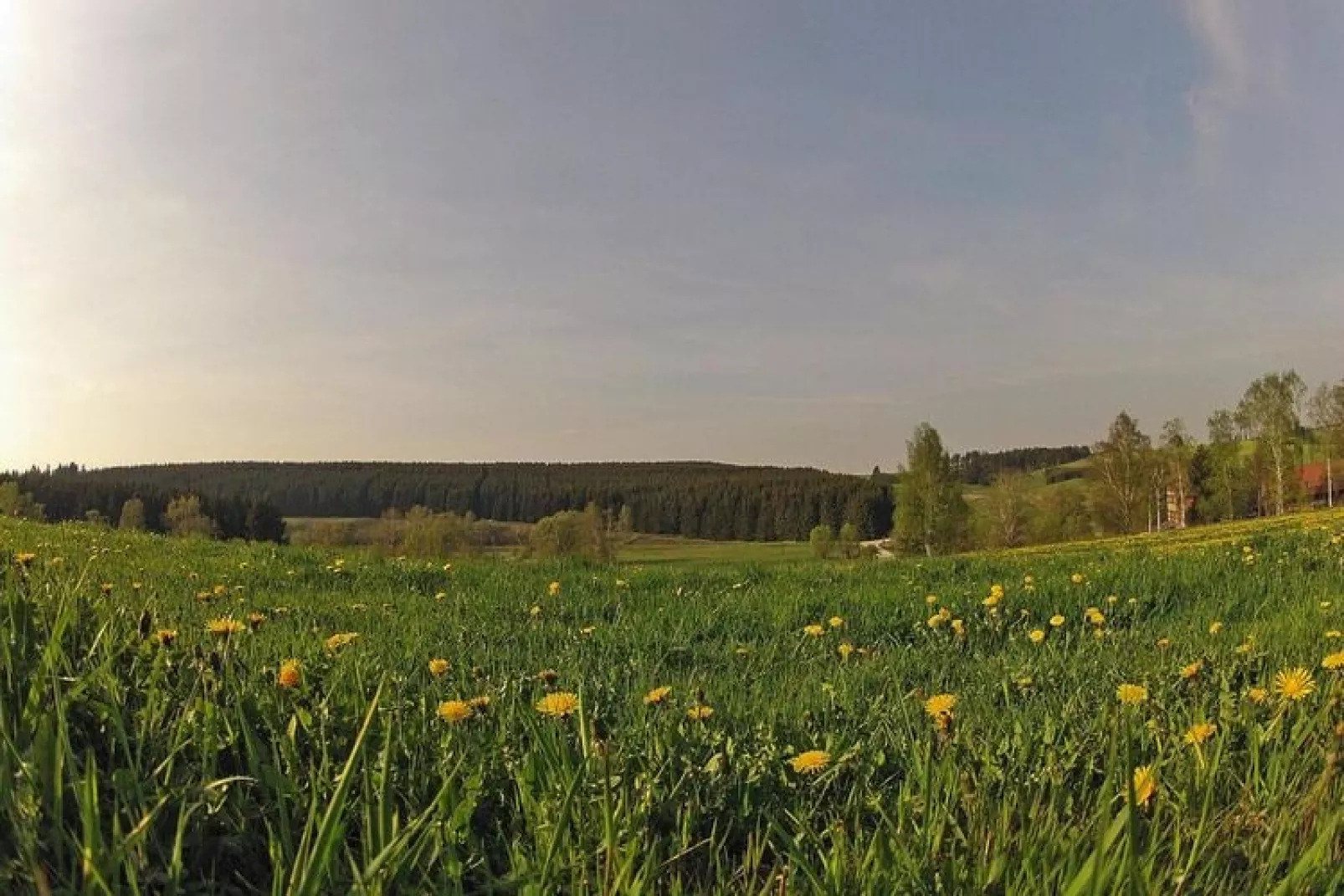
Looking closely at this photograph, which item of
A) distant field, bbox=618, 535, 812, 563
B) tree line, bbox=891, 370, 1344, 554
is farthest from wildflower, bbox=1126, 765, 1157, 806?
distant field, bbox=618, 535, 812, 563

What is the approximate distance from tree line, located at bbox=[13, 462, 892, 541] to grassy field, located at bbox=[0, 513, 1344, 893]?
11502cm

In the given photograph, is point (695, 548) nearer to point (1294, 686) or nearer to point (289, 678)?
point (1294, 686)

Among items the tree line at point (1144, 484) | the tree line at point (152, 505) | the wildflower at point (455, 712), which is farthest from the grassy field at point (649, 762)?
the tree line at point (152, 505)

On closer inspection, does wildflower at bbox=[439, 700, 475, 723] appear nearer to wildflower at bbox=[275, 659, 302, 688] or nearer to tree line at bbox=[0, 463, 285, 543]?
wildflower at bbox=[275, 659, 302, 688]

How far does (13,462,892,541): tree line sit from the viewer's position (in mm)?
128625

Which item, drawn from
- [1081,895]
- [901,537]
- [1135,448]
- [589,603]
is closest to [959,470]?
[901,537]

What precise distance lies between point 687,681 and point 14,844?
8.71ft

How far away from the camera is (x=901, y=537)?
74562 mm

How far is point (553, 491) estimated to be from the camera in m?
152

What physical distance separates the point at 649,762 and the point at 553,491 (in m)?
151

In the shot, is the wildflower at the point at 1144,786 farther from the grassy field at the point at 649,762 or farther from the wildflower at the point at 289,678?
the wildflower at the point at 289,678

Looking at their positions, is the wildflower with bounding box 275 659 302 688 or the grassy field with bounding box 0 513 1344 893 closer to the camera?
the grassy field with bounding box 0 513 1344 893

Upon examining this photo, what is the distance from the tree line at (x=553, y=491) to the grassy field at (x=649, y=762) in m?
115

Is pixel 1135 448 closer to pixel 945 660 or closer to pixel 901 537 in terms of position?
pixel 901 537
